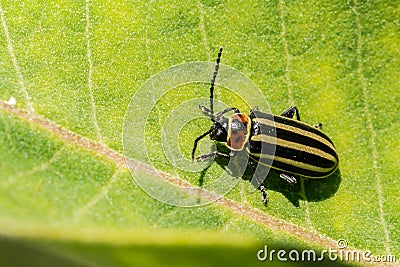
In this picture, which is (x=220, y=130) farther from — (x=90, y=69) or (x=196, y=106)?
(x=90, y=69)

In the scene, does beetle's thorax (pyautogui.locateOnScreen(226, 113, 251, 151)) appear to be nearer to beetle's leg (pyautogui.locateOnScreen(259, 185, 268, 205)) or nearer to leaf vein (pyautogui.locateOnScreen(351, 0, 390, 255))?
beetle's leg (pyautogui.locateOnScreen(259, 185, 268, 205))

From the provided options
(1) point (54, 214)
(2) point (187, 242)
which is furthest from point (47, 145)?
(2) point (187, 242)

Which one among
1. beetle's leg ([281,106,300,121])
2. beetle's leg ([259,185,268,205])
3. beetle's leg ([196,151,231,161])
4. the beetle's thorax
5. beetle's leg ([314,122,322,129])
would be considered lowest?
beetle's leg ([259,185,268,205])

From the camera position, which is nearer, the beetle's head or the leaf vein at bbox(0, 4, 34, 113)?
the leaf vein at bbox(0, 4, 34, 113)

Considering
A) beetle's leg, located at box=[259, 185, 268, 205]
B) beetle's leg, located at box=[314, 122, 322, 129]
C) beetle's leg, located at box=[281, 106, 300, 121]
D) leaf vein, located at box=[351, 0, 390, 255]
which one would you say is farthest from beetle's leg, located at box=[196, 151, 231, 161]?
leaf vein, located at box=[351, 0, 390, 255]

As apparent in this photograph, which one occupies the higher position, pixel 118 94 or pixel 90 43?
pixel 90 43

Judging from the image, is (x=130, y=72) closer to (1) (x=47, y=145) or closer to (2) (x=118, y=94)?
(2) (x=118, y=94)
